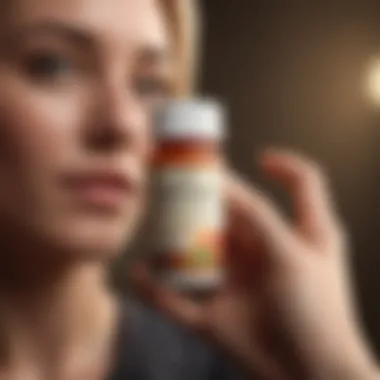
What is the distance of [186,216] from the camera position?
→ 545 millimetres

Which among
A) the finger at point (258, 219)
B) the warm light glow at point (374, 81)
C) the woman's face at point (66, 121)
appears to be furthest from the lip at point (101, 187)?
the warm light glow at point (374, 81)

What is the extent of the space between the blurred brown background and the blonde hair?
12 millimetres

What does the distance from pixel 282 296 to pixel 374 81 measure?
0.20 metres

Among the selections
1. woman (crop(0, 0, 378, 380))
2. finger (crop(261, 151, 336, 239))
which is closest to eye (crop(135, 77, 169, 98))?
woman (crop(0, 0, 378, 380))

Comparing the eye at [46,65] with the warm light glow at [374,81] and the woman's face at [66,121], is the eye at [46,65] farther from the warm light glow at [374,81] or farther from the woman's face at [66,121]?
the warm light glow at [374,81]

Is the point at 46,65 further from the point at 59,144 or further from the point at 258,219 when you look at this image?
the point at 258,219

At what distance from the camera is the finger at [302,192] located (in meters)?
0.61

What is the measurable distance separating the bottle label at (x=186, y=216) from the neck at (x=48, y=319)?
1.9 inches

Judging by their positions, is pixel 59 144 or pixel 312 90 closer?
pixel 59 144

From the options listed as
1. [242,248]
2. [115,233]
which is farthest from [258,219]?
[115,233]

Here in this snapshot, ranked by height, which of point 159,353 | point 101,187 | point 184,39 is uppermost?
point 184,39

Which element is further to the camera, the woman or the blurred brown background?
the blurred brown background

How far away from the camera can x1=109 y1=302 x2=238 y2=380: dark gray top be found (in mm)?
550

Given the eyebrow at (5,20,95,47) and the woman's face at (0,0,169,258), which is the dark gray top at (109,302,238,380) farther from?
the eyebrow at (5,20,95,47)
